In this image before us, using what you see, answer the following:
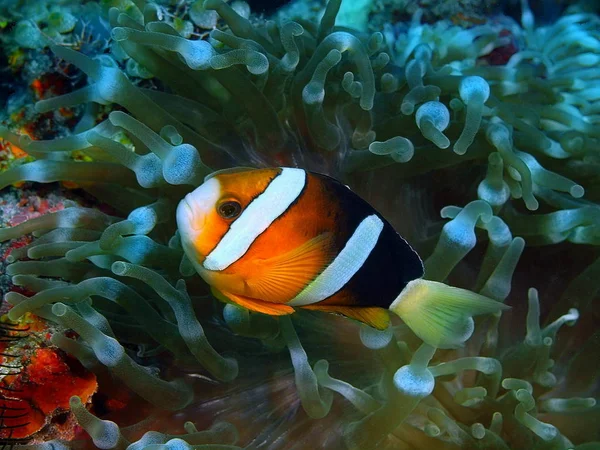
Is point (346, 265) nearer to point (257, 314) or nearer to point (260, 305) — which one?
point (260, 305)

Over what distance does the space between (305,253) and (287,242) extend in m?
0.04

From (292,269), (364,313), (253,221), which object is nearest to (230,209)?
(253,221)

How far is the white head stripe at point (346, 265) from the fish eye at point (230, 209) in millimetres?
187

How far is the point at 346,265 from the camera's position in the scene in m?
1.06

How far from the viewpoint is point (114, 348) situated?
4.00 ft

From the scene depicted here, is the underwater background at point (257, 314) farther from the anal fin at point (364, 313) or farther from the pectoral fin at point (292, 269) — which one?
the pectoral fin at point (292, 269)

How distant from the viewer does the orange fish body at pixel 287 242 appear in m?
1.00

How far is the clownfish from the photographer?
1.00 m

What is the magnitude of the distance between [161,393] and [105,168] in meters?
0.63

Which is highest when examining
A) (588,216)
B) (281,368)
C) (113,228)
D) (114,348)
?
(588,216)

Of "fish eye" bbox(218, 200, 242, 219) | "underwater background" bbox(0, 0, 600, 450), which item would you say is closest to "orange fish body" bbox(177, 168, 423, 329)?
"fish eye" bbox(218, 200, 242, 219)

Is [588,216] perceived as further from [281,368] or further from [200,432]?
[200,432]

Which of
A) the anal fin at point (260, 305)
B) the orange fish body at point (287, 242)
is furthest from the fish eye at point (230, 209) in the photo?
the anal fin at point (260, 305)

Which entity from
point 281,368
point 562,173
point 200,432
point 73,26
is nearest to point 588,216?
point 562,173
